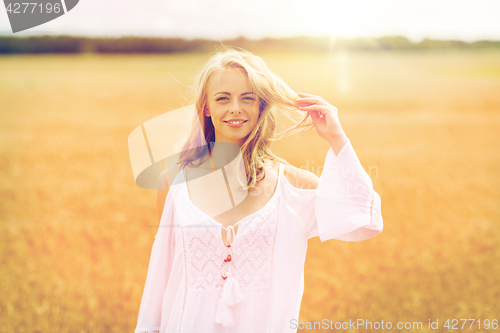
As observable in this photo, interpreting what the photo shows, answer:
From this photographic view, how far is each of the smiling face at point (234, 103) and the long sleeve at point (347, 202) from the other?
18.3 inches

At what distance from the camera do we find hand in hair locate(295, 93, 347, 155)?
Answer: 5.45ft

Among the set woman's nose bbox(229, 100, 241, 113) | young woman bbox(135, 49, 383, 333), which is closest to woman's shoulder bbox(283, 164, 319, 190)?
young woman bbox(135, 49, 383, 333)

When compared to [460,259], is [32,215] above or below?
above

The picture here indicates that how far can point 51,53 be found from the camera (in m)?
44.6

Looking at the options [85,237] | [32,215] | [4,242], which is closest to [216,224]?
[85,237]

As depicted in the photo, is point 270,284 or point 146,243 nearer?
point 270,284

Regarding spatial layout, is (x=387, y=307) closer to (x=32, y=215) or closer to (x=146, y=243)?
(x=146, y=243)

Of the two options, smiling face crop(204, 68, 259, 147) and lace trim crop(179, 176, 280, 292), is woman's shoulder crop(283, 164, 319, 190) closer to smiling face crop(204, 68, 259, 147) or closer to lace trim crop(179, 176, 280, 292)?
lace trim crop(179, 176, 280, 292)

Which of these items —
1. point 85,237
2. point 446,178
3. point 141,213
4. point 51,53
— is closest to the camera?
point 85,237

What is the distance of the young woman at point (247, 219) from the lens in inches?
66.1

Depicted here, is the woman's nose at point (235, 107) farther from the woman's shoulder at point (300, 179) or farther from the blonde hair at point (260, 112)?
the woman's shoulder at point (300, 179)

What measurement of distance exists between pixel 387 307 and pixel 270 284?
3200mm

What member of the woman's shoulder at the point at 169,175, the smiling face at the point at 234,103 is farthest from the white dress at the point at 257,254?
the smiling face at the point at 234,103

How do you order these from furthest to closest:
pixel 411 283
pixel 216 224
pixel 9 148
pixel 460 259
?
pixel 9 148 < pixel 460 259 < pixel 411 283 < pixel 216 224
